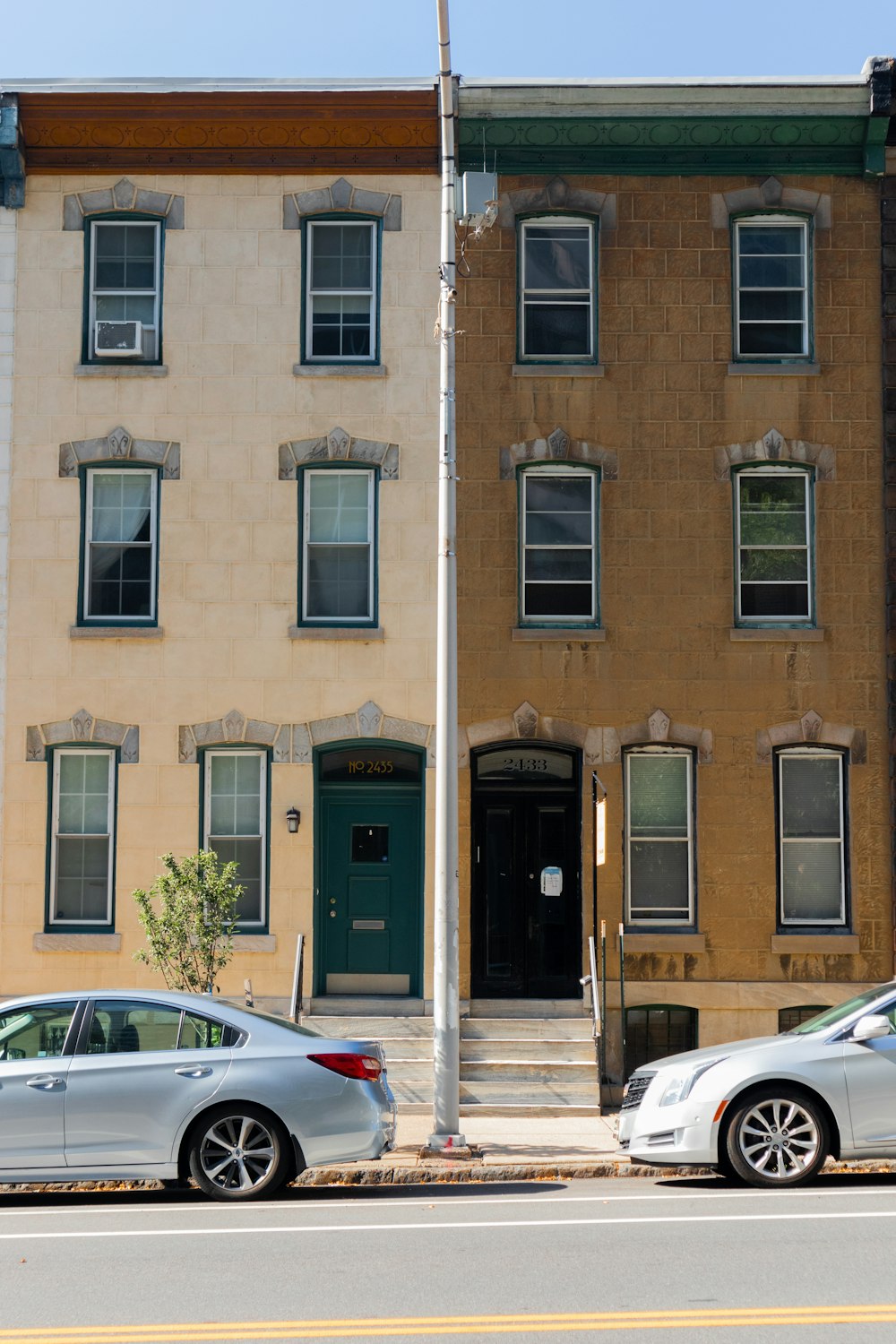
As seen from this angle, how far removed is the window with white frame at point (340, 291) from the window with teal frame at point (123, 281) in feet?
5.99

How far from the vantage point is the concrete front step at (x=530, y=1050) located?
17062 millimetres

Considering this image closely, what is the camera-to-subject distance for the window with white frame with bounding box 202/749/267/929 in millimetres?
18344

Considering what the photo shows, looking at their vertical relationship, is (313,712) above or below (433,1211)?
above

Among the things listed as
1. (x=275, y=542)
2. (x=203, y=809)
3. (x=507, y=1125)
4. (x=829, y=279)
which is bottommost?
(x=507, y=1125)

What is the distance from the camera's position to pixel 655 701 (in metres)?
18.3

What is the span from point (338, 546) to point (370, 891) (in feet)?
13.4

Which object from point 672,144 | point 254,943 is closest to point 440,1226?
point 254,943

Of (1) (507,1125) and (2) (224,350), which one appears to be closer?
(1) (507,1125)

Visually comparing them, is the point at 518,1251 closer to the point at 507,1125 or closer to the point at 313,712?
the point at 507,1125

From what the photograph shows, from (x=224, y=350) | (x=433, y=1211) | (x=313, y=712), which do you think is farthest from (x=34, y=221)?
(x=433, y=1211)

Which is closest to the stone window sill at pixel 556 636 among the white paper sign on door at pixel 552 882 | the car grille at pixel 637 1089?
the white paper sign on door at pixel 552 882

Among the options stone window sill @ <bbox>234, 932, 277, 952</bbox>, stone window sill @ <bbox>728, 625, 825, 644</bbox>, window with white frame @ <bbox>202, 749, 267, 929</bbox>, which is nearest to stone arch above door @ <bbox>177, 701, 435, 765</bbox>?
window with white frame @ <bbox>202, 749, 267, 929</bbox>

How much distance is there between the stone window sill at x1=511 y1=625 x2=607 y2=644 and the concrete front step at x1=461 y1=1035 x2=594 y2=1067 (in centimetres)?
454

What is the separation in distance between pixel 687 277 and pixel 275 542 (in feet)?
19.1
